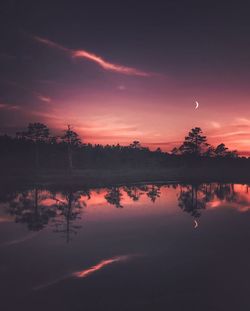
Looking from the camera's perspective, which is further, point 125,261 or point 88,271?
point 125,261

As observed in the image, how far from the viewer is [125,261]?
988 cm

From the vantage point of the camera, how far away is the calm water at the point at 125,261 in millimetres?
7113

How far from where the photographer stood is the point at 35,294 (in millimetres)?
7430

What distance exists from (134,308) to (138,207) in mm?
14883

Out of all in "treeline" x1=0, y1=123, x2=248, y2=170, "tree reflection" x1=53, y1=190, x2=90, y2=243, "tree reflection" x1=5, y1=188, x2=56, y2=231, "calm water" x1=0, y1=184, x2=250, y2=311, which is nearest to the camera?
"calm water" x1=0, y1=184, x2=250, y2=311

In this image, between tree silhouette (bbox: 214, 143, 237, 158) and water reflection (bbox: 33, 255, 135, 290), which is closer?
water reflection (bbox: 33, 255, 135, 290)

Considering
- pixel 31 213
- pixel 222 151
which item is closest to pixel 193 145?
pixel 222 151

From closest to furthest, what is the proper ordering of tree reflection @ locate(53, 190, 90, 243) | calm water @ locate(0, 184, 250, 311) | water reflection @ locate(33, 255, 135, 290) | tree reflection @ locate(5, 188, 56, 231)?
1. calm water @ locate(0, 184, 250, 311)
2. water reflection @ locate(33, 255, 135, 290)
3. tree reflection @ locate(53, 190, 90, 243)
4. tree reflection @ locate(5, 188, 56, 231)

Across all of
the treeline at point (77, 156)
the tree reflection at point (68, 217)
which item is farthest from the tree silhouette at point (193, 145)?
the tree reflection at point (68, 217)

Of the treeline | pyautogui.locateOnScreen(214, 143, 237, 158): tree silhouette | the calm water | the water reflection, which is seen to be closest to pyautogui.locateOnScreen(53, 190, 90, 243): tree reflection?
the calm water

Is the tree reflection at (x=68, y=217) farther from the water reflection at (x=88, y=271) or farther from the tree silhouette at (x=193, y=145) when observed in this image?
the tree silhouette at (x=193, y=145)

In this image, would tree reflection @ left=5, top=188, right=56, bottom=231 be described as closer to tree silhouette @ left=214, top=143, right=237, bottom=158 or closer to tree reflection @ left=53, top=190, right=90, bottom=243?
tree reflection @ left=53, top=190, right=90, bottom=243

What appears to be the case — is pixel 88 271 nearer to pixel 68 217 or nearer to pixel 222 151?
pixel 68 217

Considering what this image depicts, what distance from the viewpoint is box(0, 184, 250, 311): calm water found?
7.11m
